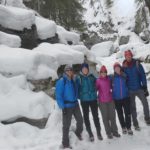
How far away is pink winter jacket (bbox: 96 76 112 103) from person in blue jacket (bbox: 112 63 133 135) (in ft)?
0.54

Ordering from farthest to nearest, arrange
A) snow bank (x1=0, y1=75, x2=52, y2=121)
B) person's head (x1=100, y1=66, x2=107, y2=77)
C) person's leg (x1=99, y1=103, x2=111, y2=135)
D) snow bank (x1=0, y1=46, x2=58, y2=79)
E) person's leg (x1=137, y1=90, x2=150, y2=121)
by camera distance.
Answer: snow bank (x1=0, y1=46, x2=58, y2=79) → snow bank (x1=0, y1=75, x2=52, y2=121) → person's leg (x1=137, y1=90, x2=150, y2=121) → person's leg (x1=99, y1=103, x2=111, y2=135) → person's head (x1=100, y1=66, x2=107, y2=77)

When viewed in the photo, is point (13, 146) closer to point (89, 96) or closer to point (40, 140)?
point (40, 140)

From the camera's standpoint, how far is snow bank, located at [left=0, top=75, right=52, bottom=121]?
1068 cm

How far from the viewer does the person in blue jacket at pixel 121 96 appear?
9.34 metres

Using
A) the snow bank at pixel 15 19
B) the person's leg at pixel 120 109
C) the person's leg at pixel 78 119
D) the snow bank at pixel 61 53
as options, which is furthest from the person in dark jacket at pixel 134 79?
the snow bank at pixel 15 19

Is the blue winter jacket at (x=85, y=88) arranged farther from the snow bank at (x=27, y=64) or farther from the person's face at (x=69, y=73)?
the snow bank at (x=27, y=64)

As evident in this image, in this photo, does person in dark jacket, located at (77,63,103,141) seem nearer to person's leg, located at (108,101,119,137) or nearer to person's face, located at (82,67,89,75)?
person's face, located at (82,67,89,75)

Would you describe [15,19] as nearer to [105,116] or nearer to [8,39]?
[8,39]

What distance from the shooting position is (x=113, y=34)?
52.5 meters

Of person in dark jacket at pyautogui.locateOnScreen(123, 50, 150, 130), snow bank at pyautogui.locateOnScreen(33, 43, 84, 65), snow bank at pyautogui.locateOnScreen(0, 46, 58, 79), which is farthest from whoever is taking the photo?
snow bank at pyautogui.locateOnScreen(33, 43, 84, 65)

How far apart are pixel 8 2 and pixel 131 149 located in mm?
12115

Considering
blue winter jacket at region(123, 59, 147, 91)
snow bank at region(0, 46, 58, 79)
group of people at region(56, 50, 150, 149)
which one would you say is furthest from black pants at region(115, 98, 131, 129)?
snow bank at region(0, 46, 58, 79)

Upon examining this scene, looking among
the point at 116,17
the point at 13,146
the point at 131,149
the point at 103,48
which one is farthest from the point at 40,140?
the point at 116,17

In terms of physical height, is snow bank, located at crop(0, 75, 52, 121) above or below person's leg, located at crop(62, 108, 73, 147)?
above
